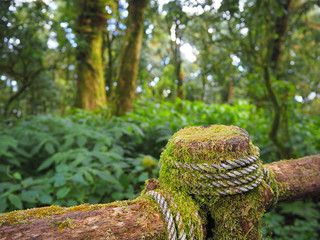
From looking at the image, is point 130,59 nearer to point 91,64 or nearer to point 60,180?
point 91,64

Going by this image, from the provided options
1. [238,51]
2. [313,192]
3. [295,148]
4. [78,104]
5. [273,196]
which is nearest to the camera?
[273,196]

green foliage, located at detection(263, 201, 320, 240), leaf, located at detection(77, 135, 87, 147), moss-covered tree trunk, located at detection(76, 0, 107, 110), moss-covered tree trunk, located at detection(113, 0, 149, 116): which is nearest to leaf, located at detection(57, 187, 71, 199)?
leaf, located at detection(77, 135, 87, 147)

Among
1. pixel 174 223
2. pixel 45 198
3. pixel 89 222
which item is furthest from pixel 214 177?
pixel 45 198

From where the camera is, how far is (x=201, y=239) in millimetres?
766

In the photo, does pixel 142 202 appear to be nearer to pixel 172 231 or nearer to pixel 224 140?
pixel 172 231

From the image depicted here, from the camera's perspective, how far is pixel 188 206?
31.1 inches

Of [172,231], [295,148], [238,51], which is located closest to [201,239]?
[172,231]

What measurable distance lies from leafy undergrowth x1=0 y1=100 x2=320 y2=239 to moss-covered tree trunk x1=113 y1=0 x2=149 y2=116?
1.30 feet

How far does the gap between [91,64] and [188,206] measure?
681 centimetres

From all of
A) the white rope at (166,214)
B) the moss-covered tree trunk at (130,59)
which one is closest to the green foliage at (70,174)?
the white rope at (166,214)

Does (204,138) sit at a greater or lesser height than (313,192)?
greater

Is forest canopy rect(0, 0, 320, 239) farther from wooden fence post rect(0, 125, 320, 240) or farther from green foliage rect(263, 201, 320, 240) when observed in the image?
wooden fence post rect(0, 125, 320, 240)

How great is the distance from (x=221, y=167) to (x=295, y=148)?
2872 mm

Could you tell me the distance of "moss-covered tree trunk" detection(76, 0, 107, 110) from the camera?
6.75 metres
